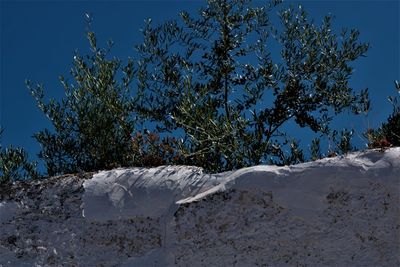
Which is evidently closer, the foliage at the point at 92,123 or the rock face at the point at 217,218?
the rock face at the point at 217,218

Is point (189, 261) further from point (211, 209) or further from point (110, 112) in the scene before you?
point (110, 112)

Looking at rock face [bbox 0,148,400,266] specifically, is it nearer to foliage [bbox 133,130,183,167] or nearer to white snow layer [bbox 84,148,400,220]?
white snow layer [bbox 84,148,400,220]

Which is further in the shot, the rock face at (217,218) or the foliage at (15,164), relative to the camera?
the foliage at (15,164)

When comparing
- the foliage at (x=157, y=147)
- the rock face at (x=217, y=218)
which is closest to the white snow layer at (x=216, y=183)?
the rock face at (x=217, y=218)

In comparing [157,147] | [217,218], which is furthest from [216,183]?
[157,147]

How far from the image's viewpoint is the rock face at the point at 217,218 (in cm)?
396

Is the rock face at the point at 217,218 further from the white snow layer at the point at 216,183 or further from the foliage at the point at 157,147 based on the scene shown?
the foliage at the point at 157,147

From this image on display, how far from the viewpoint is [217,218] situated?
4172 mm

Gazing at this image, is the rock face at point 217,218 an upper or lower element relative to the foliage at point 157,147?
lower

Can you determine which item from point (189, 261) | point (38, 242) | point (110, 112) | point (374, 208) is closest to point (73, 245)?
point (38, 242)

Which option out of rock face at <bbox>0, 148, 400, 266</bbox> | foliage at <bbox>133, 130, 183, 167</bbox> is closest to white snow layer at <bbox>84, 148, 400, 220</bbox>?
rock face at <bbox>0, 148, 400, 266</bbox>

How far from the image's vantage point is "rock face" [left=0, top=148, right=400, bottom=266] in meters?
3.96

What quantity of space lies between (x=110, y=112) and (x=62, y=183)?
97.5 inches

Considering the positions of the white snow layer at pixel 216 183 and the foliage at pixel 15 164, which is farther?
the foliage at pixel 15 164
